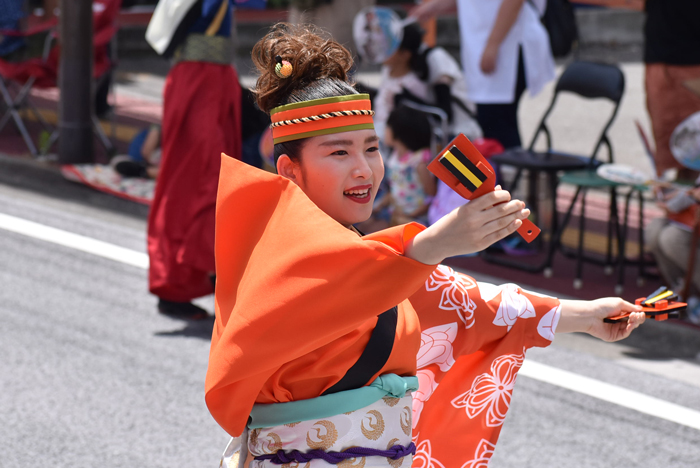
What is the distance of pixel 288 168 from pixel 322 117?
127 millimetres

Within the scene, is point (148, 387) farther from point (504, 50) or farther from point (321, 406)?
point (504, 50)

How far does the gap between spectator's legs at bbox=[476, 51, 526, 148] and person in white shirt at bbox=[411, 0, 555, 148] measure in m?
0.02

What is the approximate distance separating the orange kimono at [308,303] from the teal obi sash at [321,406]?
0.02 metres

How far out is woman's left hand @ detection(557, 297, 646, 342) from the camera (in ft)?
6.38

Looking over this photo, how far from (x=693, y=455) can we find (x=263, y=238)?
2.38 meters

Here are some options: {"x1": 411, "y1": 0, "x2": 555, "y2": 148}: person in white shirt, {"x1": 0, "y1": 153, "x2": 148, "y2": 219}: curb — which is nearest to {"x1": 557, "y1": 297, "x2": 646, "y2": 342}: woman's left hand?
{"x1": 411, "y1": 0, "x2": 555, "y2": 148}: person in white shirt

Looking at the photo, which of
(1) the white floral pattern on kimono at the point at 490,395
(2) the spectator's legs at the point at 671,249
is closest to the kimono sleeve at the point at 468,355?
(1) the white floral pattern on kimono at the point at 490,395

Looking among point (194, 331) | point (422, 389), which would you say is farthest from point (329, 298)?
point (194, 331)

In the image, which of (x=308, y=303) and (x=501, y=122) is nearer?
(x=308, y=303)

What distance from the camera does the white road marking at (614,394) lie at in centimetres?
367

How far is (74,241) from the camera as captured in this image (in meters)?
5.82

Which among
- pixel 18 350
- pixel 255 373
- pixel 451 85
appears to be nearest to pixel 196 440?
pixel 18 350

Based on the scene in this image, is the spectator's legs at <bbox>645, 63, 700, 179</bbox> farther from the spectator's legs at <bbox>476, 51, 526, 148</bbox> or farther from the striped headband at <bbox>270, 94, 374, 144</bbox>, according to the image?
the striped headband at <bbox>270, 94, 374, 144</bbox>

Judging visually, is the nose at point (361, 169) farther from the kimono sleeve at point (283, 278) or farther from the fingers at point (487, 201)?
the fingers at point (487, 201)
